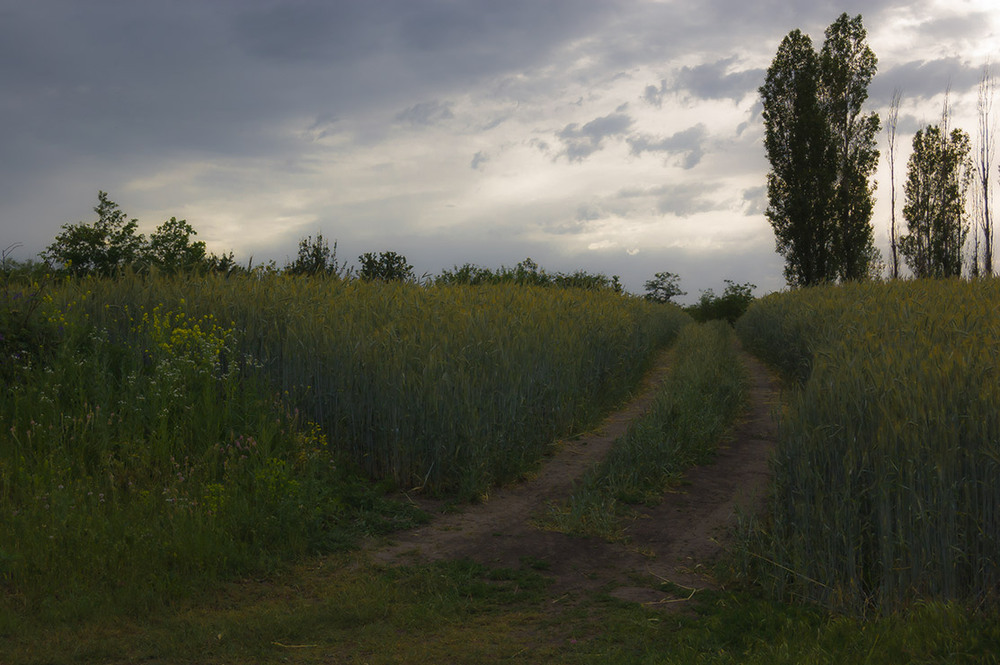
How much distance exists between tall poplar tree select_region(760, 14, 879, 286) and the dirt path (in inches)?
1049

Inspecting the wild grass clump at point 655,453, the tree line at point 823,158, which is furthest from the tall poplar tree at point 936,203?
the wild grass clump at point 655,453

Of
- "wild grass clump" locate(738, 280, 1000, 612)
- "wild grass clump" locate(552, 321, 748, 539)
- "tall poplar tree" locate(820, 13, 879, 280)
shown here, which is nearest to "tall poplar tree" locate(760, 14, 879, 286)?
"tall poplar tree" locate(820, 13, 879, 280)

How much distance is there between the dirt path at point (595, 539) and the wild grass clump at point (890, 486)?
70 centimetres

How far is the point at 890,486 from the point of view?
4.33 m

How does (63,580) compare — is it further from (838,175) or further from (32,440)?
(838,175)

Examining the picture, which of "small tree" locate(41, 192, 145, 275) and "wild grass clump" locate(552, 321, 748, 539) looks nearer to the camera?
"wild grass clump" locate(552, 321, 748, 539)

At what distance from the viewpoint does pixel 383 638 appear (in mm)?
4250

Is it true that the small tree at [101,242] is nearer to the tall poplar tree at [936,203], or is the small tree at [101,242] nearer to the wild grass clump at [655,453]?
the wild grass clump at [655,453]

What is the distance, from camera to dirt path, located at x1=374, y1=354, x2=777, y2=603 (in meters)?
5.21

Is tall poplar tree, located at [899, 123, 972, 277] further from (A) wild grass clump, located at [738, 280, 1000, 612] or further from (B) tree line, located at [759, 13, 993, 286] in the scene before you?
(A) wild grass clump, located at [738, 280, 1000, 612]

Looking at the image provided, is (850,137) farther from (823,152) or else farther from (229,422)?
(229,422)

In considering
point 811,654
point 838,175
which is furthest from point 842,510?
point 838,175

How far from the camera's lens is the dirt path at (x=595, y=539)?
17.1 ft

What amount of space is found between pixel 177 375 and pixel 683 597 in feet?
19.2
